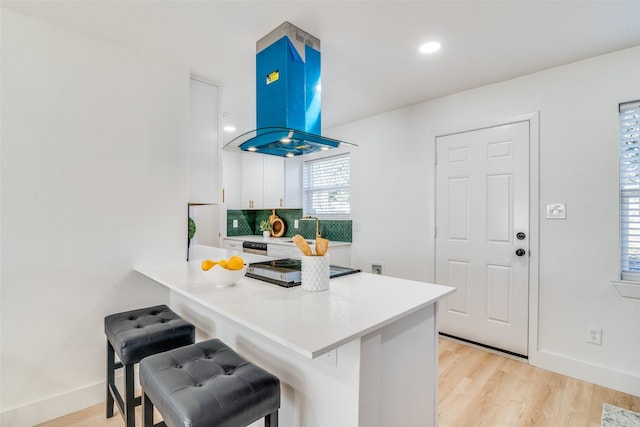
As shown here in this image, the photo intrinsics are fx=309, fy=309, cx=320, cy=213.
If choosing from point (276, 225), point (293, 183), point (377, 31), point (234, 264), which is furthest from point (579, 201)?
point (276, 225)

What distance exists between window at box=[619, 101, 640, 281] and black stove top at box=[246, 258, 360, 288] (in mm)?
2044

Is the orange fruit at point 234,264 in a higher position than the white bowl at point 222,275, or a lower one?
higher

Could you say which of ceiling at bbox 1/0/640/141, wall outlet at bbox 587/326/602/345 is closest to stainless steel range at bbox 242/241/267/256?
ceiling at bbox 1/0/640/141

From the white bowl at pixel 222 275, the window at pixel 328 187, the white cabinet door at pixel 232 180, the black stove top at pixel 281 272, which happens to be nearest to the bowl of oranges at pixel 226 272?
the white bowl at pixel 222 275

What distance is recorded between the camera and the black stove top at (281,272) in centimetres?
162

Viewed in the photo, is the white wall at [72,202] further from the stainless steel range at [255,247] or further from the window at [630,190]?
the window at [630,190]

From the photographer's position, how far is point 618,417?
1921 millimetres

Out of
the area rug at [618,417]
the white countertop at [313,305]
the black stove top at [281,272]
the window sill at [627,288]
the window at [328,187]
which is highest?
the window at [328,187]

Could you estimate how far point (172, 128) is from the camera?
2.40m

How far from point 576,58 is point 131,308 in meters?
3.79

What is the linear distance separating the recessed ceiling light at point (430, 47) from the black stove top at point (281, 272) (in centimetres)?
165

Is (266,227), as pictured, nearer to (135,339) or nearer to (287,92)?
(287,92)

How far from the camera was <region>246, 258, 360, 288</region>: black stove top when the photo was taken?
162 cm

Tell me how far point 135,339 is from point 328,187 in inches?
122
